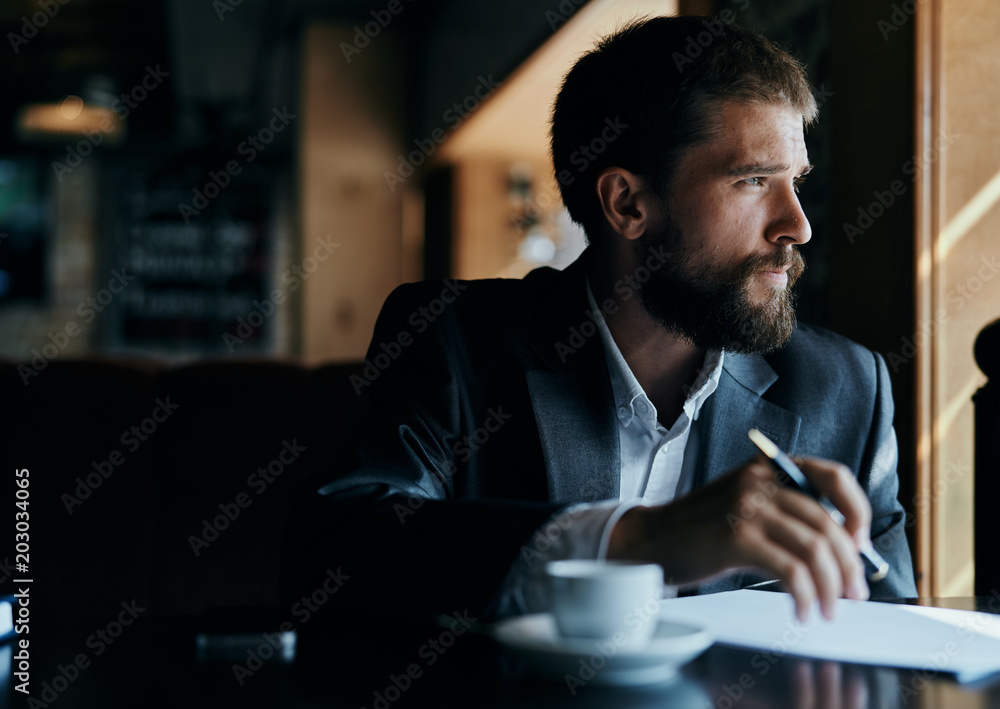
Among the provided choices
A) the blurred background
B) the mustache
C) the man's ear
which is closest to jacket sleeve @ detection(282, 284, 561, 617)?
the man's ear

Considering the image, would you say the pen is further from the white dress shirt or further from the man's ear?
the man's ear

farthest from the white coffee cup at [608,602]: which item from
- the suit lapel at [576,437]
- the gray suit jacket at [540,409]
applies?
the suit lapel at [576,437]

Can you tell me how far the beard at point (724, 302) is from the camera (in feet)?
4.44

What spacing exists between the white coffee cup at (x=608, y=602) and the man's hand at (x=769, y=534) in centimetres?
11

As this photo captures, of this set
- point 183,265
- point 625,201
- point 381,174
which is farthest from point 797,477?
point 183,265

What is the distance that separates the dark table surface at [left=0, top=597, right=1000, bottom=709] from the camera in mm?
675

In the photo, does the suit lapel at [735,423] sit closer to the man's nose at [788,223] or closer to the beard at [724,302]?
the beard at [724,302]

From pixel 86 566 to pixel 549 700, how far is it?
3.80ft

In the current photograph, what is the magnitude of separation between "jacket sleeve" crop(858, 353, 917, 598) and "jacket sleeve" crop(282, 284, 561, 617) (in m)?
0.61

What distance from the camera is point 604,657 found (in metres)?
0.69

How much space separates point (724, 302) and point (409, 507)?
0.60 m

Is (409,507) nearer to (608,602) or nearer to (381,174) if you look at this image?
(608,602)

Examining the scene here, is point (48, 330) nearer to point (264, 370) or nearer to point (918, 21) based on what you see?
point (264, 370)

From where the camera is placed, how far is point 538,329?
4.62ft
